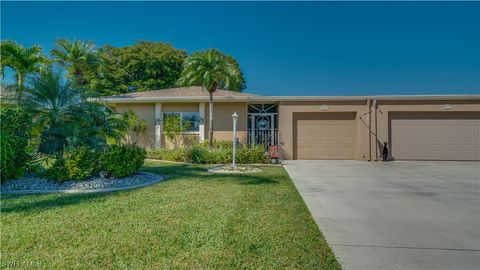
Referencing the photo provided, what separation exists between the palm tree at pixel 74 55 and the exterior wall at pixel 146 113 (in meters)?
2.62

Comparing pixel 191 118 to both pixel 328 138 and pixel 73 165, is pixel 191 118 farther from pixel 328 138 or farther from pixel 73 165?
pixel 73 165

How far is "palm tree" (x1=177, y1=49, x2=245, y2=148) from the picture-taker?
1469 cm

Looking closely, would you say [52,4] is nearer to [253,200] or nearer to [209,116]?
[209,116]

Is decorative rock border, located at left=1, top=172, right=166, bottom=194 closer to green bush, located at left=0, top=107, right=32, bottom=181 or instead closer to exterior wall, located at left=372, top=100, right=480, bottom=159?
green bush, located at left=0, top=107, right=32, bottom=181

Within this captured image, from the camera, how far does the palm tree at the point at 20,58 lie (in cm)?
1446

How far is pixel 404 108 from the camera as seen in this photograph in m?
14.9

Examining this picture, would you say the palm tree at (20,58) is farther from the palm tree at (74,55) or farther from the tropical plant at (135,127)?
the tropical plant at (135,127)

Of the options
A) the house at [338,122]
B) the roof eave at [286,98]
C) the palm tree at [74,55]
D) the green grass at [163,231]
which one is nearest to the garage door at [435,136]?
the house at [338,122]

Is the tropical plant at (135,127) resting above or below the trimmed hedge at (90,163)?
above

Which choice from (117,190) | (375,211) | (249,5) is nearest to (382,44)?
(249,5)

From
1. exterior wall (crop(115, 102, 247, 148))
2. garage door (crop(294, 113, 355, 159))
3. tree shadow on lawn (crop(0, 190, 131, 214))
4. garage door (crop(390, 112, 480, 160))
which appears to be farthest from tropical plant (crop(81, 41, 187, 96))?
tree shadow on lawn (crop(0, 190, 131, 214))

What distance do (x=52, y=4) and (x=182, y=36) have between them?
13578 mm

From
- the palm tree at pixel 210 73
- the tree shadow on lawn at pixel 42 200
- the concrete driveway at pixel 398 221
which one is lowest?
the concrete driveway at pixel 398 221

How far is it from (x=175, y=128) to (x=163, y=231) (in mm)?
12241
